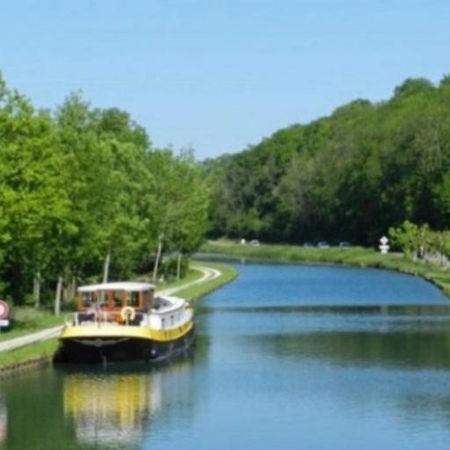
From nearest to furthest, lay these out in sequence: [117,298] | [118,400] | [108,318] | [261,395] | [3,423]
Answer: [3,423], [118,400], [261,395], [108,318], [117,298]

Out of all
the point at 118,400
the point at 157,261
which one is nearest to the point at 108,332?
the point at 118,400

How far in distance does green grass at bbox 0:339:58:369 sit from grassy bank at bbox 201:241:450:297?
46.1 metres

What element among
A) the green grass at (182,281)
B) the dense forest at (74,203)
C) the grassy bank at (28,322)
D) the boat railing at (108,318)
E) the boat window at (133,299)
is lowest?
the green grass at (182,281)

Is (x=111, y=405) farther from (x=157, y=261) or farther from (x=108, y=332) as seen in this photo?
(x=157, y=261)

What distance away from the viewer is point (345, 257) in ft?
503

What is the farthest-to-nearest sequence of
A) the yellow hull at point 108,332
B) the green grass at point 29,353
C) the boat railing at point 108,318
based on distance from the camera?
the boat railing at point 108,318 < the yellow hull at point 108,332 < the green grass at point 29,353

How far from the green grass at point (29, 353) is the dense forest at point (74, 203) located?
152 inches

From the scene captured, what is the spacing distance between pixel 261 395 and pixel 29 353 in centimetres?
895

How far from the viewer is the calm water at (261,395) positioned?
113 ft

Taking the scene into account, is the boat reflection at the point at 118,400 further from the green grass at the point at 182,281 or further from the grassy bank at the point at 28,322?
the green grass at the point at 182,281

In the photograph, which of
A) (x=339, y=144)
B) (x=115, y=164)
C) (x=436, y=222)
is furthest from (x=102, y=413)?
(x=339, y=144)

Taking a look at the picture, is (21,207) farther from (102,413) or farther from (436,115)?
(436,115)

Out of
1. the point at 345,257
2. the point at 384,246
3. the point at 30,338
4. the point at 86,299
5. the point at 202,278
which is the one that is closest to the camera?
the point at 30,338

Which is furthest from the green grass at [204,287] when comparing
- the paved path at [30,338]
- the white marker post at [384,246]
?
the white marker post at [384,246]
